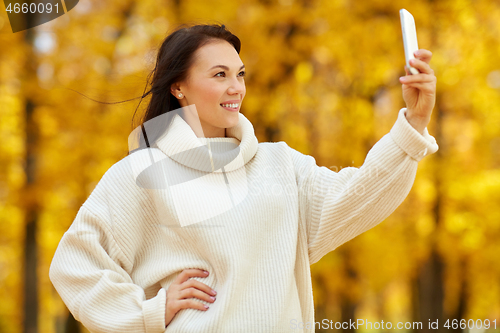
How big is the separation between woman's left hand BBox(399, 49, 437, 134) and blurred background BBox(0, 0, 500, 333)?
3163 millimetres

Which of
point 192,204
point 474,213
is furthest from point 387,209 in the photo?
point 474,213

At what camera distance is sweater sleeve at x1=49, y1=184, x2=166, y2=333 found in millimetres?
1846

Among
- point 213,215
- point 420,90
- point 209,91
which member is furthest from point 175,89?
point 420,90

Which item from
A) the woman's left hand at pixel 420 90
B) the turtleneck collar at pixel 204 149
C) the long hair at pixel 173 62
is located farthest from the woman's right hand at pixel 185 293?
the woman's left hand at pixel 420 90

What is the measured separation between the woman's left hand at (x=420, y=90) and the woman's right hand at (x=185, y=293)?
0.99 meters

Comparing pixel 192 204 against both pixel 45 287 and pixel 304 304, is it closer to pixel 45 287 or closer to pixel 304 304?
pixel 304 304

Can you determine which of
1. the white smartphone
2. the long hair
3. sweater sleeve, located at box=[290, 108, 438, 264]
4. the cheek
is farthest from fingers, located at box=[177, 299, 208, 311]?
the white smartphone

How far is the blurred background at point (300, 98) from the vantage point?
17.3ft

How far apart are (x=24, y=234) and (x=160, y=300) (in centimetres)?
530

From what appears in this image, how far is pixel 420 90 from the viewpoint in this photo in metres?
1.67

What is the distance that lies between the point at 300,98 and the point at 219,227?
4261 millimetres

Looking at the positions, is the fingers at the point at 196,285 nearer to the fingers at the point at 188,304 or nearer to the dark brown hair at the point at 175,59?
the fingers at the point at 188,304

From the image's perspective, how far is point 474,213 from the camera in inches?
263

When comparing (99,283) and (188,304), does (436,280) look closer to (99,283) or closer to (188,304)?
(188,304)
